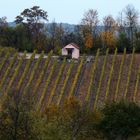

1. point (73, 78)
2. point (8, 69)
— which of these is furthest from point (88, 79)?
point (8, 69)

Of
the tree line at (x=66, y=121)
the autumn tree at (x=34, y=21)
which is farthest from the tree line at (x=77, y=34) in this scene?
the tree line at (x=66, y=121)

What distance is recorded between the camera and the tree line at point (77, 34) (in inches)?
2447

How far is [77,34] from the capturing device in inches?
2736

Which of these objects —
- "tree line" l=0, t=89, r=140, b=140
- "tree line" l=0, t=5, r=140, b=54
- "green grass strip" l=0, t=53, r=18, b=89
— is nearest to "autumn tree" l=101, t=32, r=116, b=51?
"tree line" l=0, t=5, r=140, b=54

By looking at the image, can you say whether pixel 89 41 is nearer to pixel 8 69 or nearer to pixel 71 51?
pixel 71 51

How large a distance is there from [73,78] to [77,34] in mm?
26307

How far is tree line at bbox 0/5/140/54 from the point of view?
62156mm

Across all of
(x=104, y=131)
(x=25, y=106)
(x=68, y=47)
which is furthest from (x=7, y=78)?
(x=25, y=106)

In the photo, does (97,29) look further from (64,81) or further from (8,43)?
(64,81)

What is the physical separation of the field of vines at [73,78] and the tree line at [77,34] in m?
9.60

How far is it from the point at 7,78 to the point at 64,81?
238 inches

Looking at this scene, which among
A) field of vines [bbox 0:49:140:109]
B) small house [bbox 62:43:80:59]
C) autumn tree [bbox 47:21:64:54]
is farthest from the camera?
autumn tree [bbox 47:21:64:54]

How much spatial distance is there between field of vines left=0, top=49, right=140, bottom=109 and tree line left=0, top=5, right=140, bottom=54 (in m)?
9.60

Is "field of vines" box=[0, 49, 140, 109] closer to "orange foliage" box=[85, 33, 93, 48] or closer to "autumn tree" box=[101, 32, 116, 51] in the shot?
"autumn tree" box=[101, 32, 116, 51]
